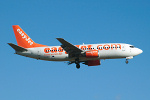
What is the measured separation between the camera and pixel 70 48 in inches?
2781

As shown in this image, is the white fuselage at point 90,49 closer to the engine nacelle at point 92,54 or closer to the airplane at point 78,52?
the airplane at point 78,52

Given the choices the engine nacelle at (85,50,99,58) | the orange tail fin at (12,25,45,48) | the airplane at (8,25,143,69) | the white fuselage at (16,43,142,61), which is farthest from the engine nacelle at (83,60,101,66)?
the orange tail fin at (12,25,45,48)

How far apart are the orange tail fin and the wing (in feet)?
25.8

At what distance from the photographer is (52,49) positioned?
73062mm

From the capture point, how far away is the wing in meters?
69.1

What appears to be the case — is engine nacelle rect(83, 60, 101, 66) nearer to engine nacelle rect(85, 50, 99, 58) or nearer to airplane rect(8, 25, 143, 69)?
airplane rect(8, 25, 143, 69)

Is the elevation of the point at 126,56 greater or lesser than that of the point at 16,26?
lesser

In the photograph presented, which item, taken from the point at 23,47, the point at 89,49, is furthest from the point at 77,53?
the point at 23,47

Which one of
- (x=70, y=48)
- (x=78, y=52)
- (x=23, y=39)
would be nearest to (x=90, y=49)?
(x=78, y=52)

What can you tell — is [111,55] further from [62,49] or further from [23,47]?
[23,47]

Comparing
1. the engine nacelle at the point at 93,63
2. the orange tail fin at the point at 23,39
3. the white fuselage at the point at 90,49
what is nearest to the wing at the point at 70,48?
the white fuselage at the point at 90,49

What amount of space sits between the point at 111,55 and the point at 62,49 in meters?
10.6

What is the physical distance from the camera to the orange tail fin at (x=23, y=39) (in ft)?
248

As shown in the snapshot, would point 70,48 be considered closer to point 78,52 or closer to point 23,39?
point 78,52
